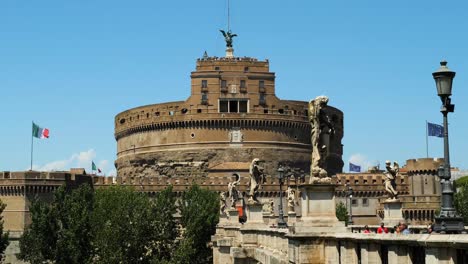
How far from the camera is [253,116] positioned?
340 feet

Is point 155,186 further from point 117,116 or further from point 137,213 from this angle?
point 137,213

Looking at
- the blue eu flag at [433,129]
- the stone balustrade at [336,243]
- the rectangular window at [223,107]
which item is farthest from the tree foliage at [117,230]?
the stone balustrade at [336,243]

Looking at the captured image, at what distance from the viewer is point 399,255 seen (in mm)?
13383

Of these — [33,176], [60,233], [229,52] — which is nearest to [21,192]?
[33,176]

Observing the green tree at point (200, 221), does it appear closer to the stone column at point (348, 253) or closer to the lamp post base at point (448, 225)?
the stone column at point (348, 253)

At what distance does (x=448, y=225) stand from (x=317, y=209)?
532 centimetres

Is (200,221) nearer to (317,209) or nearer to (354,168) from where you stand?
(354,168)

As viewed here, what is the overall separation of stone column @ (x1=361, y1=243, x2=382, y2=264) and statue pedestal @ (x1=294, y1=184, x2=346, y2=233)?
2950mm

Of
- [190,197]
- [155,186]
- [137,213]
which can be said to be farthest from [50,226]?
[155,186]

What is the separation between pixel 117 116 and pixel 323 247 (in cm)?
10141

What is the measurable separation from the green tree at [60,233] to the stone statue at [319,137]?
46654mm

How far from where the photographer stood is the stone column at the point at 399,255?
1319 centimetres

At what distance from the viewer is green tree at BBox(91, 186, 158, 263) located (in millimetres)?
58031

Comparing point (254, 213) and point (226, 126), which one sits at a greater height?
point (226, 126)
